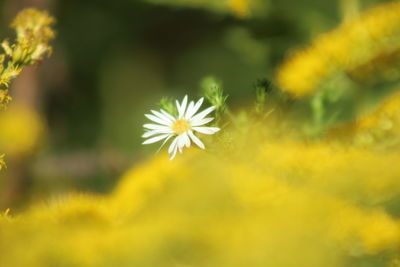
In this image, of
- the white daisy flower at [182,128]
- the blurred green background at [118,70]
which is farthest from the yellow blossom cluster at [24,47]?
the blurred green background at [118,70]

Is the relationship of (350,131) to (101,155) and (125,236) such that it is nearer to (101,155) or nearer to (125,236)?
(125,236)

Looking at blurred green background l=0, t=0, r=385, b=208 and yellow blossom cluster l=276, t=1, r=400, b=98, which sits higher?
blurred green background l=0, t=0, r=385, b=208

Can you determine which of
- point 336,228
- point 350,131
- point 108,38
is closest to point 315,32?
point 350,131

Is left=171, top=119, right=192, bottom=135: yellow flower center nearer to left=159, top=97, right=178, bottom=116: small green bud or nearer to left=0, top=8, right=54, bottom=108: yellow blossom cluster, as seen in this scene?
left=159, top=97, right=178, bottom=116: small green bud

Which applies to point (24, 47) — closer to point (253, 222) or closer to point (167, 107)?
point (167, 107)

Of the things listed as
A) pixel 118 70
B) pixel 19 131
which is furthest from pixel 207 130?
pixel 118 70

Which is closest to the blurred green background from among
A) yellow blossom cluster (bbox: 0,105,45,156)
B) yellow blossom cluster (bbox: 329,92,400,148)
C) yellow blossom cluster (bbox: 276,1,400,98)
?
yellow blossom cluster (bbox: 0,105,45,156)
